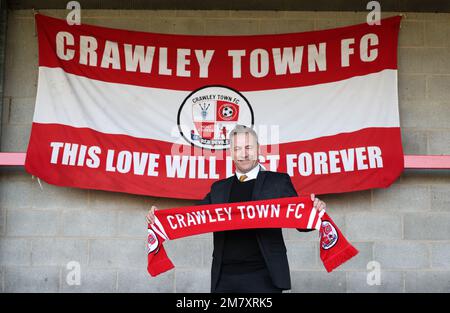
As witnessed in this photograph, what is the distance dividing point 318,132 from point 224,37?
98cm

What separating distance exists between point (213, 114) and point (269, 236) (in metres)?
1.76

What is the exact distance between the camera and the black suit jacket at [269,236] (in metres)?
3.00

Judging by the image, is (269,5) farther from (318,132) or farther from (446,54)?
(446,54)

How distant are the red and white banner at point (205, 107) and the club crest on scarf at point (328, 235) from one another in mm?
1214

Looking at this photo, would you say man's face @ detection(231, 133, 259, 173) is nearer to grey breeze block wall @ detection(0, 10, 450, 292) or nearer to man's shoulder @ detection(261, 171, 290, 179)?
man's shoulder @ detection(261, 171, 290, 179)

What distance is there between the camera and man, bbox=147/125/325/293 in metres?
2.99

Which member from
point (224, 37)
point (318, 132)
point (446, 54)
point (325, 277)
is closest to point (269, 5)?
point (224, 37)

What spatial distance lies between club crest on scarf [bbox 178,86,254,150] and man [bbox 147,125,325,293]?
1362mm

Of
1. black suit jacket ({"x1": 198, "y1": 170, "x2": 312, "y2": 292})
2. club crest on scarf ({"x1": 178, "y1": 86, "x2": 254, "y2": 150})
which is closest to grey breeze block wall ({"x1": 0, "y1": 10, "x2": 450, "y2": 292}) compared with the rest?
club crest on scarf ({"x1": 178, "y1": 86, "x2": 254, "y2": 150})

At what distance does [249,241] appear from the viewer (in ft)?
10.2

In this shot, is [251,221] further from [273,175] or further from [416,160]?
[416,160]

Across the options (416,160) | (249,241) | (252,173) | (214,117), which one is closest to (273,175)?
(252,173)

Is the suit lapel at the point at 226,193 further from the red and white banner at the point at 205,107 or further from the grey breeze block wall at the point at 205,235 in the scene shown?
the grey breeze block wall at the point at 205,235

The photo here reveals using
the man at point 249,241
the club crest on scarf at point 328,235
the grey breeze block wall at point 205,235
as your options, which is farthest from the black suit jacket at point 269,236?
the grey breeze block wall at point 205,235
